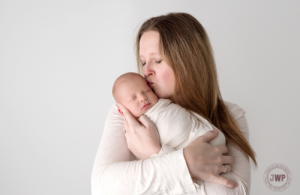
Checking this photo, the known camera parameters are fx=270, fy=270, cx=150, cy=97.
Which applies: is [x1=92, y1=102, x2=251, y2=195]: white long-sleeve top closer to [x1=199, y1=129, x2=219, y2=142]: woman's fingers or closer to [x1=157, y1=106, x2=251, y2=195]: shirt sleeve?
[x1=157, y1=106, x2=251, y2=195]: shirt sleeve

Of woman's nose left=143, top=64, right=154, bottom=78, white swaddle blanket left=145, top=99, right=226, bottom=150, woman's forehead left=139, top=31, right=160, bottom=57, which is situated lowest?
white swaddle blanket left=145, top=99, right=226, bottom=150

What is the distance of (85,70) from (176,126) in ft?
5.50

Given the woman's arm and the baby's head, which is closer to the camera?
the woman's arm

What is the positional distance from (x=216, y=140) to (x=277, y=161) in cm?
191

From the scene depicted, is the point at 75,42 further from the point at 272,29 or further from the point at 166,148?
the point at 272,29

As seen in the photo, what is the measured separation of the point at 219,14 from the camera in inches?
113

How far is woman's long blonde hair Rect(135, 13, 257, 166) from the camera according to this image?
170 cm

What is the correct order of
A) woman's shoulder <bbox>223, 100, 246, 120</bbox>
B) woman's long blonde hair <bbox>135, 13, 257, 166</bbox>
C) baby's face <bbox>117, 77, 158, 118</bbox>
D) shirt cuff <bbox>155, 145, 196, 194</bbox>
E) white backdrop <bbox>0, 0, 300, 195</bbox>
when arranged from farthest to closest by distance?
white backdrop <bbox>0, 0, 300, 195</bbox> → woman's shoulder <bbox>223, 100, 246, 120</bbox> → woman's long blonde hair <bbox>135, 13, 257, 166</bbox> → baby's face <bbox>117, 77, 158, 118</bbox> → shirt cuff <bbox>155, 145, 196, 194</bbox>

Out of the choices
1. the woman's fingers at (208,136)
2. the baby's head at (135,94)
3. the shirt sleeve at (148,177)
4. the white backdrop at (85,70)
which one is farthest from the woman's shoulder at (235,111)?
the white backdrop at (85,70)

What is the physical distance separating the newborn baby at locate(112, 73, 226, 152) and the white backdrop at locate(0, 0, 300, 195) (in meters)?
1.22

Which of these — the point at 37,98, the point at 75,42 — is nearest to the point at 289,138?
the point at 75,42

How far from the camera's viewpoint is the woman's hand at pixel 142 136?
1395mm

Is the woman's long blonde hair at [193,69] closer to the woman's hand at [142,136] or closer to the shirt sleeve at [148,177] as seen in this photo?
the woman's hand at [142,136]

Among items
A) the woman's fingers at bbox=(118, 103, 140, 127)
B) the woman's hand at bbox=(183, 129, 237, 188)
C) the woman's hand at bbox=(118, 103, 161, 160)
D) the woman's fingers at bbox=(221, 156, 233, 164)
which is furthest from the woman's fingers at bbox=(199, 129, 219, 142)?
the woman's fingers at bbox=(118, 103, 140, 127)
